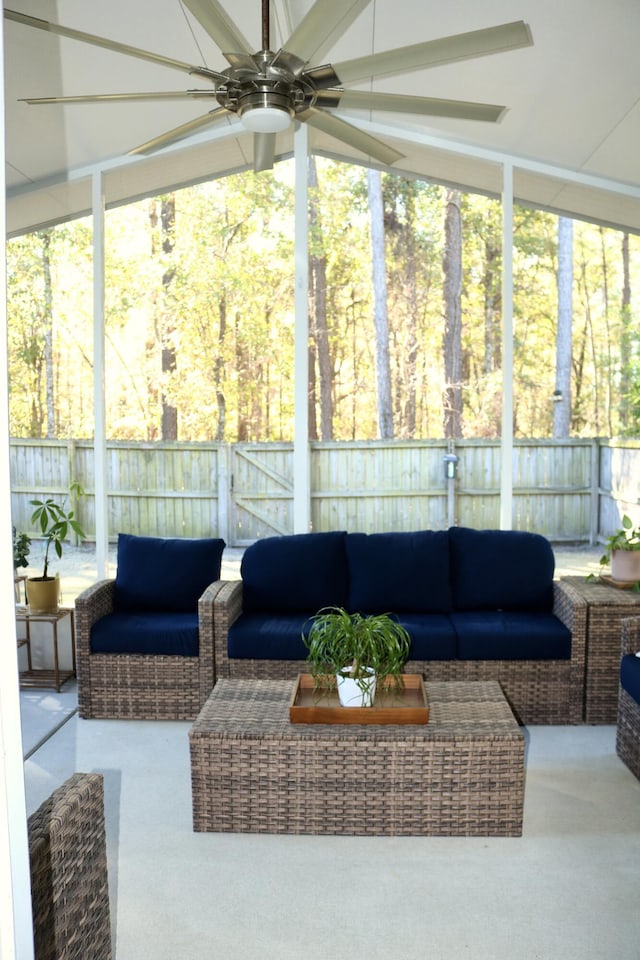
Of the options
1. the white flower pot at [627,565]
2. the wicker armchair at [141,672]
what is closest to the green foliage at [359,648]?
the wicker armchair at [141,672]

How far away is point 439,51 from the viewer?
2.69 metres

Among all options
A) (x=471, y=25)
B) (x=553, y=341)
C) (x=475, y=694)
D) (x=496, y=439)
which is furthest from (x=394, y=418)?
(x=475, y=694)

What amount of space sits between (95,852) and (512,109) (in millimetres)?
4289

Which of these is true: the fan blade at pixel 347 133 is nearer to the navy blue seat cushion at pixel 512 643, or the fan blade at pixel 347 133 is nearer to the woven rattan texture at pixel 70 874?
the navy blue seat cushion at pixel 512 643

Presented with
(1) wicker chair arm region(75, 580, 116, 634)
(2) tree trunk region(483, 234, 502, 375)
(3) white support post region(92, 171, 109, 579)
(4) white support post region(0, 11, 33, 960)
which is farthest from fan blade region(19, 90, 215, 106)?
(2) tree trunk region(483, 234, 502, 375)

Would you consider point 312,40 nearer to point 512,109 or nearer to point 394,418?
point 512,109

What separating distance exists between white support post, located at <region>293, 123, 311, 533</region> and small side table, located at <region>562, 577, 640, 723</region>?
1873mm

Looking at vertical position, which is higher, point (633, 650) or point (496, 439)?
point (496, 439)

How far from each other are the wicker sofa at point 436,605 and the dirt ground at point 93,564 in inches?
28.2

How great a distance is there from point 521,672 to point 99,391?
2846mm

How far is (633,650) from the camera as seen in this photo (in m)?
3.81

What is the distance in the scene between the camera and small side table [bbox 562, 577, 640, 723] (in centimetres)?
413

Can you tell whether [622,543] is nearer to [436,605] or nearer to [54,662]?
[436,605]

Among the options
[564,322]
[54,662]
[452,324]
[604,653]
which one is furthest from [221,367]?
[604,653]
